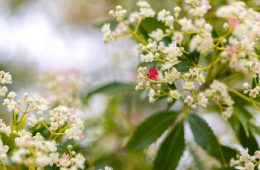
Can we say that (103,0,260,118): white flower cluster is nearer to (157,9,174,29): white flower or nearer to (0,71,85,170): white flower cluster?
(157,9,174,29): white flower

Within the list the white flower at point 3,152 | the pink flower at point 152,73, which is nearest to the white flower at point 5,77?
the white flower at point 3,152

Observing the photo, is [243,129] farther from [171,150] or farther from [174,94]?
[174,94]

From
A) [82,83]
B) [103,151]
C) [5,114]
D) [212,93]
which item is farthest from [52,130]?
[103,151]

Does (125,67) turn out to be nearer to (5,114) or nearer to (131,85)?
(131,85)

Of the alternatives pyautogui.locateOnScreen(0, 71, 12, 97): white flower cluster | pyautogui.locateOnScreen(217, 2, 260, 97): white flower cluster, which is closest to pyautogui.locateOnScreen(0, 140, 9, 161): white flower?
pyautogui.locateOnScreen(0, 71, 12, 97): white flower cluster

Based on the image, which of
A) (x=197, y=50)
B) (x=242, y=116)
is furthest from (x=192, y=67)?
(x=242, y=116)
